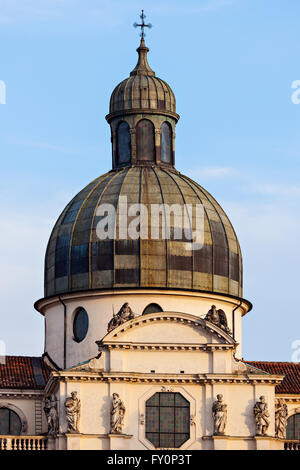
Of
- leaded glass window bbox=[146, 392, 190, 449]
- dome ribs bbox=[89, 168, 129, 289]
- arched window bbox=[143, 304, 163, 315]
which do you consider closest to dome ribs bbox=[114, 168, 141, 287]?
dome ribs bbox=[89, 168, 129, 289]

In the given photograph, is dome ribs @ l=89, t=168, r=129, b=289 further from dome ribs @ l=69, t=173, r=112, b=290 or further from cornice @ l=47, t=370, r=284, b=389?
cornice @ l=47, t=370, r=284, b=389

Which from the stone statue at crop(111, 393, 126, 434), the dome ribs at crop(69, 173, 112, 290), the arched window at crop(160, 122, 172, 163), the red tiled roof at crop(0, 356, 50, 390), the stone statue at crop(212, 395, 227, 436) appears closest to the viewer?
the stone statue at crop(111, 393, 126, 434)

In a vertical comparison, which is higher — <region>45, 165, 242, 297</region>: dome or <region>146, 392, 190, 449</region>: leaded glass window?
<region>45, 165, 242, 297</region>: dome

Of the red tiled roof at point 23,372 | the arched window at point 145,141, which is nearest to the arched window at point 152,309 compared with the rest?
the red tiled roof at point 23,372

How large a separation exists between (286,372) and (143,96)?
16.1 meters

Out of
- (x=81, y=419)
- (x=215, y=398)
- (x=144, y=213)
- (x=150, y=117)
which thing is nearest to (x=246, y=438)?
(x=215, y=398)

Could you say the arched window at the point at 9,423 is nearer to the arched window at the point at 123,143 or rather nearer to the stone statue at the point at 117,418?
the stone statue at the point at 117,418

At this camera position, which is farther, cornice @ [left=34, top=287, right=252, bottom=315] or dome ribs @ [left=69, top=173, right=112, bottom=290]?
dome ribs @ [left=69, top=173, right=112, bottom=290]

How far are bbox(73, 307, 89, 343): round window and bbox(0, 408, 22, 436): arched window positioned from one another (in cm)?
484

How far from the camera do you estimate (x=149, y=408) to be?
79375mm

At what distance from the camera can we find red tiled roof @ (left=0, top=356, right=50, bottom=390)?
275 feet

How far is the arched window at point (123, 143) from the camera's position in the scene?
294ft
